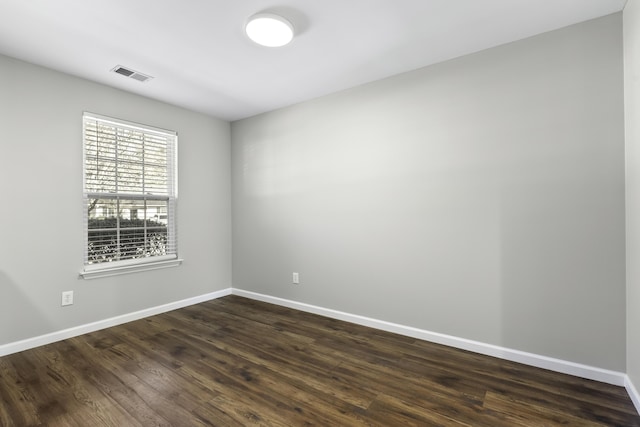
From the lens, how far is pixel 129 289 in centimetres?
323

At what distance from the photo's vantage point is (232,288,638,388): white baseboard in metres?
2.01

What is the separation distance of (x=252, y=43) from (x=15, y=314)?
118 inches

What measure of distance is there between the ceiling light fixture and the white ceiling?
0.05 m

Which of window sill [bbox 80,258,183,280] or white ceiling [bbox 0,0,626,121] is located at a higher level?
white ceiling [bbox 0,0,626,121]

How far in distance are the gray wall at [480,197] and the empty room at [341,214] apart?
0.02m

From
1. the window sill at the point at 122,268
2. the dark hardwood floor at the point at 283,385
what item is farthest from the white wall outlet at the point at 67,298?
the dark hardwood floor at the point at 283,385

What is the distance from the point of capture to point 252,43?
2334 mm

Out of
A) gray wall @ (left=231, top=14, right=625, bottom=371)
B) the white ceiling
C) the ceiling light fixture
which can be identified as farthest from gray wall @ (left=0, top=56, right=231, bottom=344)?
the ceiling light fixture

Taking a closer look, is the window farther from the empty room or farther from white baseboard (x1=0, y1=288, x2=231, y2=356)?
white baseboard (x1=0, y1=288, x2=231, y2=356)

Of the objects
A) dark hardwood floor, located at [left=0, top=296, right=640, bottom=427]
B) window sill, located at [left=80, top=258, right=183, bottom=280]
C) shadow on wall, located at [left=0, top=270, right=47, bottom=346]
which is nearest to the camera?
dark hardwood floor, located at [left=0, top=296, right=640, bottom=427]

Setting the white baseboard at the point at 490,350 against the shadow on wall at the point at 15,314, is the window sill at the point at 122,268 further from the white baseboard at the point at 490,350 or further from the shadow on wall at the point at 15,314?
the white baseboard at the point at 490,350

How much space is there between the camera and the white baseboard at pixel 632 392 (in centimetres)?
172

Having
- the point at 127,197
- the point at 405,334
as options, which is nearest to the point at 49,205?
the point at 127,197

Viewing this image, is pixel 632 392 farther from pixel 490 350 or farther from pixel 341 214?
pixel 341 214
